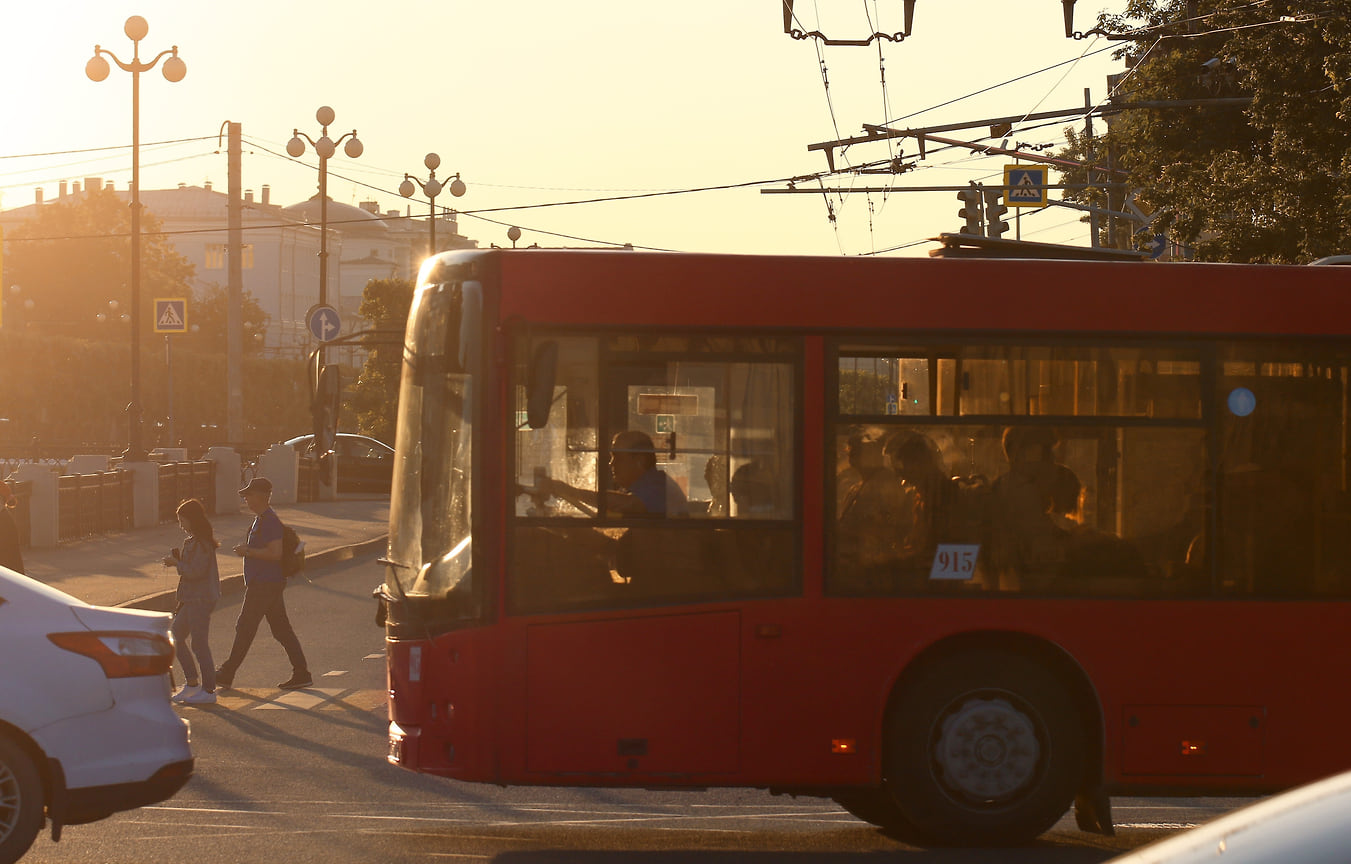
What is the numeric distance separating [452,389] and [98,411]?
64.2 meters

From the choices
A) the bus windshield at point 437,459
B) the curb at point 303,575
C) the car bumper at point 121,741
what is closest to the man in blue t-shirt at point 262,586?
the curb at point 303,575

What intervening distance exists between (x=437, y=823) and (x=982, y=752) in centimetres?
272

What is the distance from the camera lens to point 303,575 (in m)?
21.5

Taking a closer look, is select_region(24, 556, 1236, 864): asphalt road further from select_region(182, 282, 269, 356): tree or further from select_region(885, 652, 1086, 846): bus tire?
select_region(182, 282, 269, 356): tree

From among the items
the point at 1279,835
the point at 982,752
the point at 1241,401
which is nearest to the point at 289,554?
the point at 982,752

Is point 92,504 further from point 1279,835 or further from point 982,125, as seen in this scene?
point 1279,835

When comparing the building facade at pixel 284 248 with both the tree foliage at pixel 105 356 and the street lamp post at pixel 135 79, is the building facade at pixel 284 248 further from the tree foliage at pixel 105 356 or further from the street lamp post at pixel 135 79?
the street lamp post at pixel 135 79

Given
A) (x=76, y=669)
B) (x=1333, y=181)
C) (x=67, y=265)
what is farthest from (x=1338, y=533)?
(x=67, y=265)

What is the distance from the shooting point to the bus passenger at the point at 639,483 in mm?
7332

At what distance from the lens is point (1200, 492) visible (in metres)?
7.54

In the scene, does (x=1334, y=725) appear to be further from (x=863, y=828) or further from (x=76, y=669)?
(x=76, y=669)

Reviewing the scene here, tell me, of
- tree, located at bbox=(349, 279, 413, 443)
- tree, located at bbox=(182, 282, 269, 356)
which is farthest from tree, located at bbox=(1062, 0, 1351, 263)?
tree, located at bbox=(182, 282, 269, 356)

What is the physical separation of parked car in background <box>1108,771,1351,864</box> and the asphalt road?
4.43 m

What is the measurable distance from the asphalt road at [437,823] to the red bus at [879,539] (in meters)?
0.33
